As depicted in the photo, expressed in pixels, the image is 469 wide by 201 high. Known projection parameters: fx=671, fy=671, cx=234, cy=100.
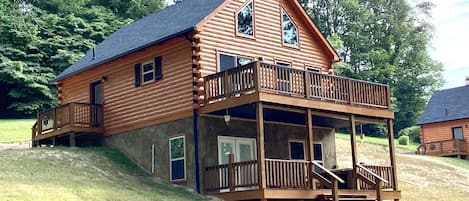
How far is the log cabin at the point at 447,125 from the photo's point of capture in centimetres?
4756

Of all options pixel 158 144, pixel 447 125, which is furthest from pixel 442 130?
pixel 158 144

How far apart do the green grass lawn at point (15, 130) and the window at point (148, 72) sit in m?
12.7

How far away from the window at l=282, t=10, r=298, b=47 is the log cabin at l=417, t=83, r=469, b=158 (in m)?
24.5

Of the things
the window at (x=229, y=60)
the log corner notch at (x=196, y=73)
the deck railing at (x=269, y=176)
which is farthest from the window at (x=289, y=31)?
the deck railing at (x=269, y=176)

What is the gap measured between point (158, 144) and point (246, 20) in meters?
5.59

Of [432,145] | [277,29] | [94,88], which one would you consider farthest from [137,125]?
[432,145]

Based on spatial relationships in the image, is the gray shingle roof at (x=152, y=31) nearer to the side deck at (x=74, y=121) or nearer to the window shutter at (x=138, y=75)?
the window shutter at (x=138, y=75)

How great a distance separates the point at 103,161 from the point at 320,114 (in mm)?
7828

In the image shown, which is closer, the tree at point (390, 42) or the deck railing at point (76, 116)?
the deck railing at point (76, 116)

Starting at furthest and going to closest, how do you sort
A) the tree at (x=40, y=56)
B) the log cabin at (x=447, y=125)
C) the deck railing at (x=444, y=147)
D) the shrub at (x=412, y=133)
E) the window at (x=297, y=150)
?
the shrub at (x=412, y=133)
the log cabin at (x=447, y=125)
the deck railing at (x=444, y=147)
the tree at (x=40, y=56)
the window at (x=297, y=150)

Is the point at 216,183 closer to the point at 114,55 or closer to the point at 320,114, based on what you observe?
the point at 320,114

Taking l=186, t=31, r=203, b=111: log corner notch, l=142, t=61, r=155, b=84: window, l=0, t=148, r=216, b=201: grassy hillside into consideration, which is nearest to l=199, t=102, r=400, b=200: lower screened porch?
l=186, t=31, r=203, b=111: log corner notch

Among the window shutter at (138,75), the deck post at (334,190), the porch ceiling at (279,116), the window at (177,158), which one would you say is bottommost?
the deck post at (334,190)

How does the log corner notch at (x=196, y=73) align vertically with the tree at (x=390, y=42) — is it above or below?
below
